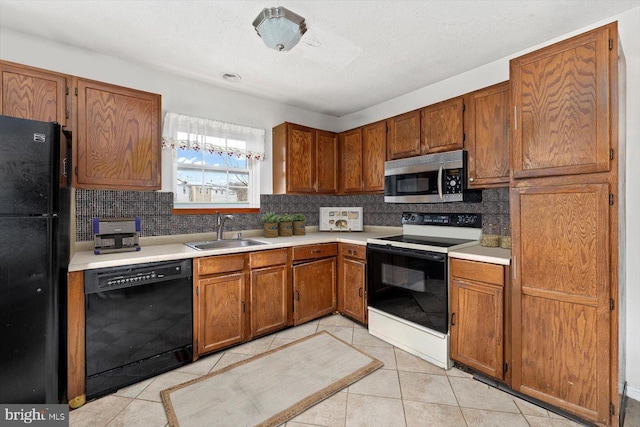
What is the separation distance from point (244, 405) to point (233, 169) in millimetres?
2267

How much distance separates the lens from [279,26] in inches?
69.7

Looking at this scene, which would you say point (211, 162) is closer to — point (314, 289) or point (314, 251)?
point (314, 251)

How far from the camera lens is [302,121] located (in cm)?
364

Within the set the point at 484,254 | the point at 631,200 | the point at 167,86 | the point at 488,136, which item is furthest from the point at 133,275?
the point at 631,200

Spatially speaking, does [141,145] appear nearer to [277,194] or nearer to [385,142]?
[277,194]

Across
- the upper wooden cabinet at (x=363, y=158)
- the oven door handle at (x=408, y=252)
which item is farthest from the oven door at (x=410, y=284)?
the upper wooden cabinet at (x=363, y=158)

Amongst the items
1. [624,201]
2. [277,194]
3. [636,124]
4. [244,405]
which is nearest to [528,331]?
[624,201]

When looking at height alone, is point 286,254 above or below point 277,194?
below

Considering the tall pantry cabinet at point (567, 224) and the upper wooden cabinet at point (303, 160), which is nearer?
the tall pantry cabinet at point (567, 224)

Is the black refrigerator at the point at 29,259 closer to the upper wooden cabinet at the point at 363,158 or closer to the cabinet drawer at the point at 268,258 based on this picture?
the cabinet drawer at the point at 268,258

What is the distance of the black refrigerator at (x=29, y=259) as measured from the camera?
56.2 inches

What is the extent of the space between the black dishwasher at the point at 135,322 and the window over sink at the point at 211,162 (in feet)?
3.20

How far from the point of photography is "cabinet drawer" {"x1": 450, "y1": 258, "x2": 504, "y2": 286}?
188 centimetres

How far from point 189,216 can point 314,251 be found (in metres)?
1.31
